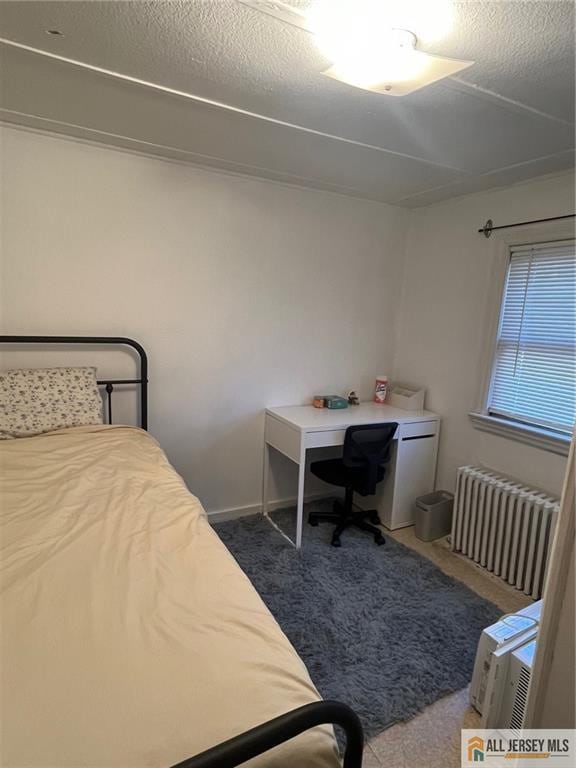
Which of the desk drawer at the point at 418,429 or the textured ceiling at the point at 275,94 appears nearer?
the textured ceiling at the point at 275,94

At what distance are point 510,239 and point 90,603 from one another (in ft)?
8.86

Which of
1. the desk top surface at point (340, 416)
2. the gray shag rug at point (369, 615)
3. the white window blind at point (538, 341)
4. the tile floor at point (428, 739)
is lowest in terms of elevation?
the tile floor at point (428, 739)

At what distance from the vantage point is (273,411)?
280 cm

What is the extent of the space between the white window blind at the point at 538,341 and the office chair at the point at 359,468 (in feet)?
2.45

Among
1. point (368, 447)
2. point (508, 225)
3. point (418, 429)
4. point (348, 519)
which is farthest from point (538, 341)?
point (348, 519)

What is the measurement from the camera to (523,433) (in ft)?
7.84

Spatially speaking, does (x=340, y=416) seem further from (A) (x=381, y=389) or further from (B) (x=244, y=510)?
(B) (x=244, y=510)

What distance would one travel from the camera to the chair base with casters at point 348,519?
2635 millimetres

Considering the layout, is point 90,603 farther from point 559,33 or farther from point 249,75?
point 559,33

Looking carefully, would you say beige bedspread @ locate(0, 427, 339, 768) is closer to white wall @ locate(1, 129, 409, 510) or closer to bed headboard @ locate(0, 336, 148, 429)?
bed headboard @ locate(0, 336, 148, 429)

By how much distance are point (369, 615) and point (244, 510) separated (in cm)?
120

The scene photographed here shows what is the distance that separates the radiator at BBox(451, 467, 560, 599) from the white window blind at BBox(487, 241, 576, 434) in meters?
0.42

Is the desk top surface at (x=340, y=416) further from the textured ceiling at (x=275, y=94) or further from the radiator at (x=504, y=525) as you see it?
the textured ceiling at (x=275, y=94)

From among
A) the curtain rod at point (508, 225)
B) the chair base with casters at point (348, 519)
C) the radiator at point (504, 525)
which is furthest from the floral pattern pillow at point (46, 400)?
the curtain rod at point (508, 225)
